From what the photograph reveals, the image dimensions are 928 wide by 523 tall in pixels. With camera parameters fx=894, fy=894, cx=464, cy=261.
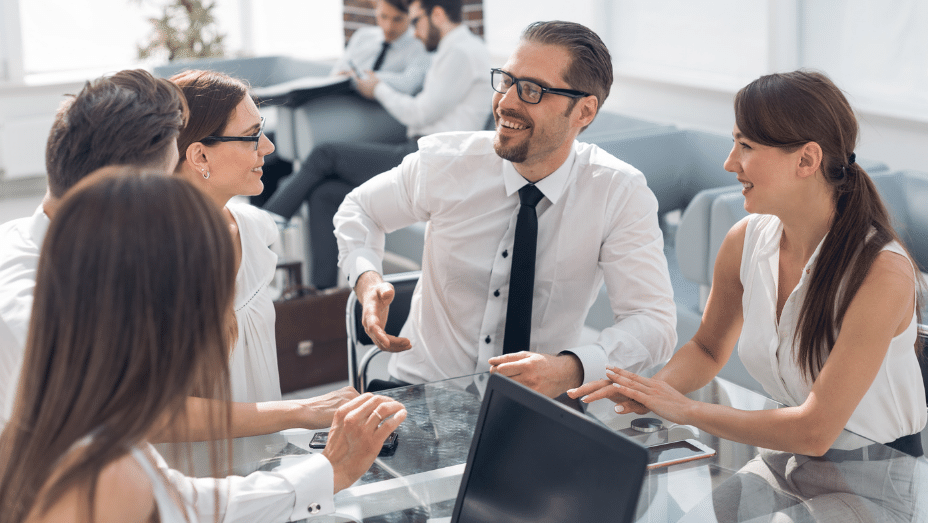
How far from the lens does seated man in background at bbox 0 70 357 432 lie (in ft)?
4.35

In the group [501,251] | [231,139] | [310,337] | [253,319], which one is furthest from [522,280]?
[310,337]

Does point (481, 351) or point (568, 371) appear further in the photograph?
point (481, 351)

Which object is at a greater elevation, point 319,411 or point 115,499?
point 115,499

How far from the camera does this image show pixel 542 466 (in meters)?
1.15

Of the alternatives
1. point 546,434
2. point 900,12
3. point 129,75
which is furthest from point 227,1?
point 546,434

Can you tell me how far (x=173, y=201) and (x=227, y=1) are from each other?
7.49 meters

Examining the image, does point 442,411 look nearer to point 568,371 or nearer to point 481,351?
point 568,371

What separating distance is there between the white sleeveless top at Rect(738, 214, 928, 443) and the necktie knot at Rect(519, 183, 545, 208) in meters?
0.48

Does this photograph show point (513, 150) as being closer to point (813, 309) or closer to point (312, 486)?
point (813, 309)

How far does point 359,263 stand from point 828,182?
108cm

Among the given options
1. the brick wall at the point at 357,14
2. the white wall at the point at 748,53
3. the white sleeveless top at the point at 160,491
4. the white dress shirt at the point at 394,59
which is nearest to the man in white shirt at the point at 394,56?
the white dress shirt at the point at 394,59

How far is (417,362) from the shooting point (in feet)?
7.45

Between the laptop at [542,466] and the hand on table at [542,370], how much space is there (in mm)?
476

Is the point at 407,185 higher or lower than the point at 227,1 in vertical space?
lower
